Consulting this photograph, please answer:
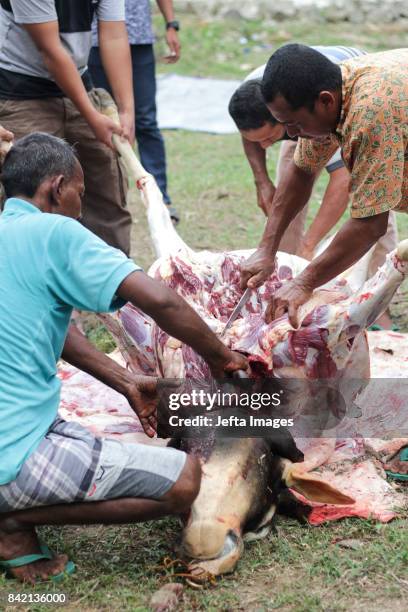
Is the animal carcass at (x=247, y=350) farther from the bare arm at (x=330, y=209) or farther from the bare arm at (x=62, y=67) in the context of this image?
the bare arm at (x=330, y=209)

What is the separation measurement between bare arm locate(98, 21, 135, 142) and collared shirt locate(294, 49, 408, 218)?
6.02 ft

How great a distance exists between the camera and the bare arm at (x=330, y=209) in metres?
4.91

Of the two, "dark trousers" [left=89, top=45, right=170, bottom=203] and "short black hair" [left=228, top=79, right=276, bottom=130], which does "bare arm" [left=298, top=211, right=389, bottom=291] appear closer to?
"short black hair" [left=228, top=79, right=276, bottom=130]

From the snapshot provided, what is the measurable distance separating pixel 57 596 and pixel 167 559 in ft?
1.26

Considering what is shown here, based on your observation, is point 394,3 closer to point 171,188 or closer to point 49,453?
point 171,188

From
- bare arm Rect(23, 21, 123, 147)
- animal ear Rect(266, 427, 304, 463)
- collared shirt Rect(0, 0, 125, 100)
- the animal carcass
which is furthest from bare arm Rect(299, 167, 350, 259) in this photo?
animal ear Rect(266, 427, 304, 463)

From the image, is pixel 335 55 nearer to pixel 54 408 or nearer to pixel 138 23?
pixel 138 23

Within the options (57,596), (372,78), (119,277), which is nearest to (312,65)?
(372,78)

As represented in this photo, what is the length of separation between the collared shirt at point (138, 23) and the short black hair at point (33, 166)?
145 inches

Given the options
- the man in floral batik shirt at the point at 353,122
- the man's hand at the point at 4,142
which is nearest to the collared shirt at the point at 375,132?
the man in floral batik shirt at the point at 353,122

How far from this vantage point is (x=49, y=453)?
273cm

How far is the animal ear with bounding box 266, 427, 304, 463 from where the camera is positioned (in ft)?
10.7

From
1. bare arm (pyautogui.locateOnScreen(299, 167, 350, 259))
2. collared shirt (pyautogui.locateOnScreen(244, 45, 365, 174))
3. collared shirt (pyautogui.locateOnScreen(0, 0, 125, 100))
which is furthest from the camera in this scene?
bare arm (pyautogui.locateOnScreen(299, 167, 350, 259))

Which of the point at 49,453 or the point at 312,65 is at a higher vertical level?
→ the point at 312,65
